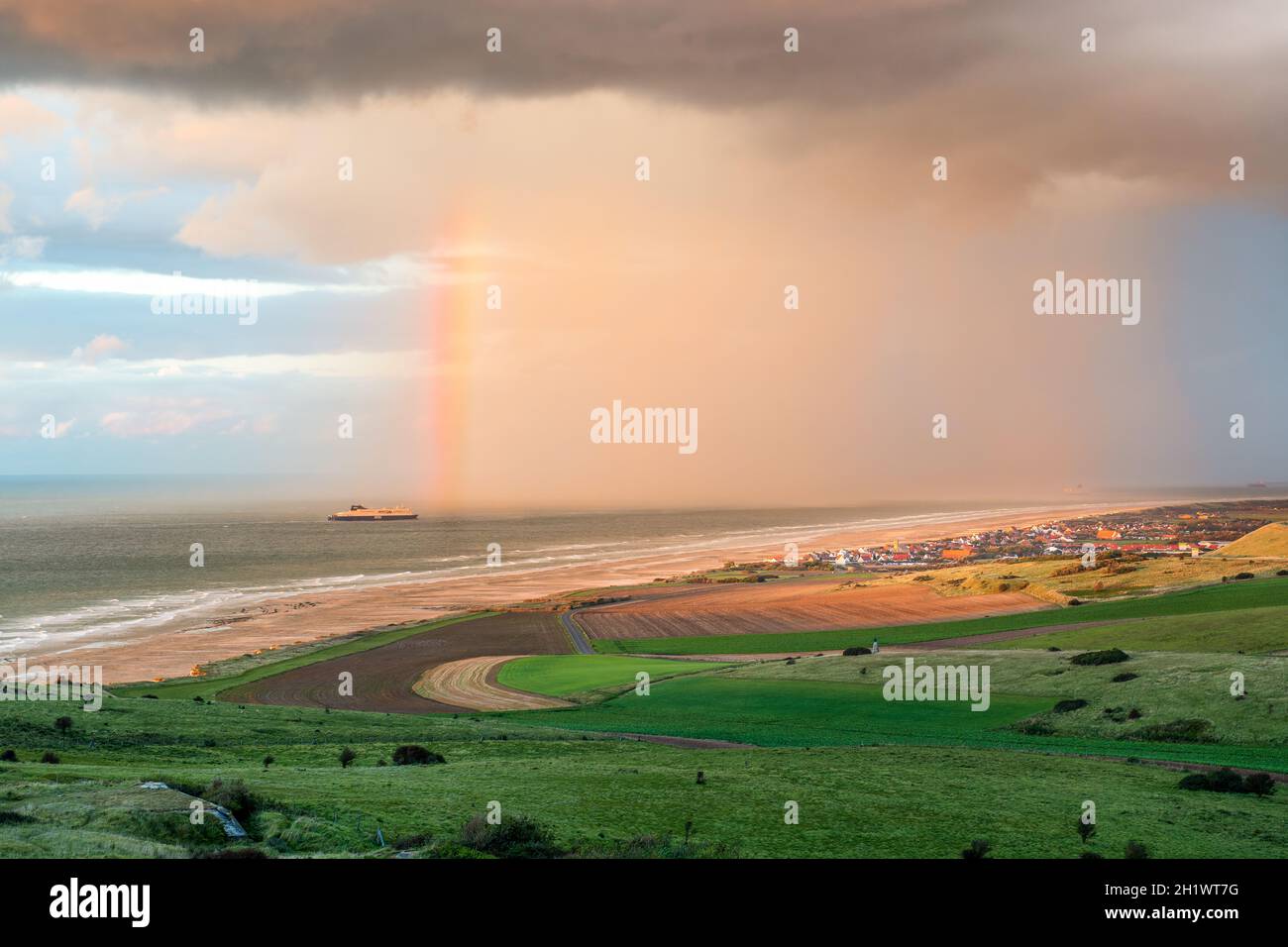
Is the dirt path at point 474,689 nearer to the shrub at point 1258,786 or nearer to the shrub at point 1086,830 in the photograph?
the shrub at point 1258,786

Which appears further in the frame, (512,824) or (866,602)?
(866,602)

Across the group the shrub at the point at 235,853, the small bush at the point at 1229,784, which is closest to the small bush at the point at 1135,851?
the small bush at the point at 1229,784

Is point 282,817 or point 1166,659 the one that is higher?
point 282,817

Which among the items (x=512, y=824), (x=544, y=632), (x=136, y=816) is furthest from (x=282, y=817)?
(x=544, y=632)

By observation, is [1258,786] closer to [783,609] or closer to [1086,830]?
[1086,830]

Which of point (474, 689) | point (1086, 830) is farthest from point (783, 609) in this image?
point (1086, 830)
